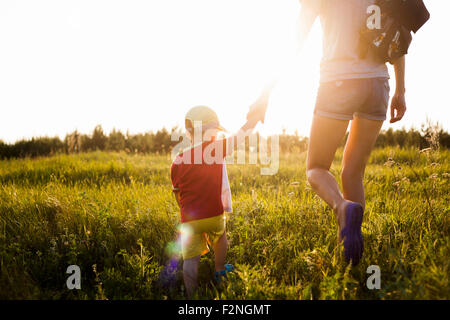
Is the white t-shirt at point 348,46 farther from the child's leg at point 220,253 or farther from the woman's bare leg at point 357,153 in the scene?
the child's leg at point 220,253

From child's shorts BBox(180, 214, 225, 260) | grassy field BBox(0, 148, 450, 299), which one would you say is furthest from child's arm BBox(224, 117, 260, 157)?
grassy field BBox(0, 148, 450, 299)

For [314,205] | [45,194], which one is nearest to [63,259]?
[45,194]

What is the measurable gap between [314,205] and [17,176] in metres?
5.74

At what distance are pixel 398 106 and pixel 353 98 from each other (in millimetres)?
845

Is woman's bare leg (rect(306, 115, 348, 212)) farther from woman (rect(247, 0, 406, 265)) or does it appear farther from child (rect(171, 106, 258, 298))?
child (rect(171, 106, 258, 298))

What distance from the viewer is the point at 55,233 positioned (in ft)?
10.5

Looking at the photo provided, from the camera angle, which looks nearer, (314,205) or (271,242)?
(271,242)

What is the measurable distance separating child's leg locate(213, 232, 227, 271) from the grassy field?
149 millimetres

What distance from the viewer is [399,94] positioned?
252 centimetres

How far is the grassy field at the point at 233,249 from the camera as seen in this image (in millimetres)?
2105

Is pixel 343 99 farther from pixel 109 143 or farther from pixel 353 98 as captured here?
pixel 109 143

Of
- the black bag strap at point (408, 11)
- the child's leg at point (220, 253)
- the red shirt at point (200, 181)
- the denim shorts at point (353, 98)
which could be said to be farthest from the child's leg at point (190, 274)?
the black bag strap at point (408, 11)
